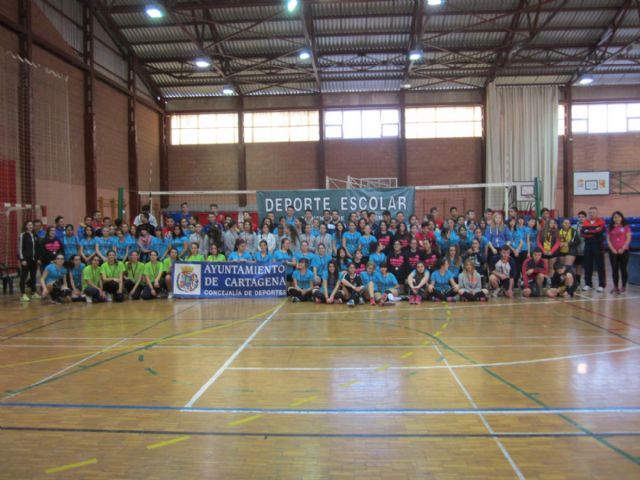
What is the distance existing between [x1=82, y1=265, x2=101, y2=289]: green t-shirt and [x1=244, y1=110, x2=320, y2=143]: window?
48.7 ft

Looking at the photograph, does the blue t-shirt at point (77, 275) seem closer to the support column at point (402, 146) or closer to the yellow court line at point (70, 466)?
the yellow court line at point (70, 466)

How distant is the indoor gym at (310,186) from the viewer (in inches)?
141

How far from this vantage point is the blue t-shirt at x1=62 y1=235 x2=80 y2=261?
11461 millimetres

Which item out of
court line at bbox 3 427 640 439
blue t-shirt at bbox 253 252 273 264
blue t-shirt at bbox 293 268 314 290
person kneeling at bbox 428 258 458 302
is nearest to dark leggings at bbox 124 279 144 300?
blue t-shirt at bbox 253 252 273 264

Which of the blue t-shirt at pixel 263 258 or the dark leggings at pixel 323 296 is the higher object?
the blue t-shirt at pixel 263 258

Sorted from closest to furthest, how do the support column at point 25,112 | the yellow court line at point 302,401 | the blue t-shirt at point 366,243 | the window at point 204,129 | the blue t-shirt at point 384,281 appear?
the yellow court line at point 302,401
the blue t-shirt at point 384,281
the blue t-shirt at point 366,243
the support column at point 25,112
the window at point 204,129

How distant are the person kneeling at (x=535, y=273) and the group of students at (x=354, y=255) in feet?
0.08

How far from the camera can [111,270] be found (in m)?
11.1

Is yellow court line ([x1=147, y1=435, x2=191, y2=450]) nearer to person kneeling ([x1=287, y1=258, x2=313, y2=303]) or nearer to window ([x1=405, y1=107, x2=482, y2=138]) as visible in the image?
person kneeling ([x1=287, y1=258, x2=313, y2=303])

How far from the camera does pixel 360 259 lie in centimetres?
1051

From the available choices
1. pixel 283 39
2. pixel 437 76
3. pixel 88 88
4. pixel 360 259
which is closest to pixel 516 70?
pixel 437 76

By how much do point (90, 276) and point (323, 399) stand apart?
27.9 feet

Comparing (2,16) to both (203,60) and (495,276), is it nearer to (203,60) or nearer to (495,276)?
(203,60)

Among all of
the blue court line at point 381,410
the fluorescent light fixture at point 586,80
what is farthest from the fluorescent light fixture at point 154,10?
the fluorescent light fixture at point 586,80
